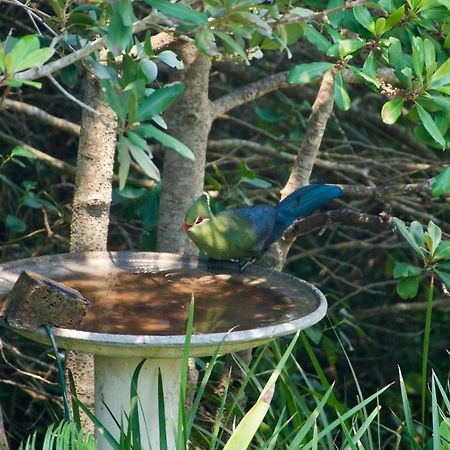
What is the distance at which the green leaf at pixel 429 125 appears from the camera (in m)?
2.27

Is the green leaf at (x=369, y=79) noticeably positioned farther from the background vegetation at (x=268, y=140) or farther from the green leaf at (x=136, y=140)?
the green leaf at (x=136, y=140)

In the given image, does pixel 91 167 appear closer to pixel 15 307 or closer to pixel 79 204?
pixel 79 204

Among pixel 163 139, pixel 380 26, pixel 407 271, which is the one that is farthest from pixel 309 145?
pixel 163 139

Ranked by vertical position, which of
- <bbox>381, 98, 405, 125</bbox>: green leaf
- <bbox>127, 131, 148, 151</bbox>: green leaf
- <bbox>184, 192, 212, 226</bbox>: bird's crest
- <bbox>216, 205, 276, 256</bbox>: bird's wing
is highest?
<bbox>381, 98, 405, 125</bbox>: green leaf

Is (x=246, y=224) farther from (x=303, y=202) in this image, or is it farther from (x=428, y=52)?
(x=428, y=52)

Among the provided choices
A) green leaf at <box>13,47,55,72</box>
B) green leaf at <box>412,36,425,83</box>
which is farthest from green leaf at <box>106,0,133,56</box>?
green leaf at <box>412,36,425,83</box>

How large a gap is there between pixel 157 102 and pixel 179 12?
18 cm

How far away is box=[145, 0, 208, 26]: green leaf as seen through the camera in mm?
1705

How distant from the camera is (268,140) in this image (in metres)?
4.43

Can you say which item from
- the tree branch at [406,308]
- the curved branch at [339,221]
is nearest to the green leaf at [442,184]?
the curved branch at [339,221]

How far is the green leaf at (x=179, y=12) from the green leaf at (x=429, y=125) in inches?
30.1

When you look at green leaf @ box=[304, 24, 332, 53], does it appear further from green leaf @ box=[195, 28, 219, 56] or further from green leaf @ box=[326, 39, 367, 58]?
green leaf @ box=[195, 28, 219, 56]

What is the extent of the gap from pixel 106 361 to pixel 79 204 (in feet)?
2.09

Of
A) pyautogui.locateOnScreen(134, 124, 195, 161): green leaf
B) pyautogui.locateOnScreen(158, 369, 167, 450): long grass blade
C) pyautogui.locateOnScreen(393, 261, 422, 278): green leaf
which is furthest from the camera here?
pyautogui.locateOnScreen(393, 261, 422, 278): green leaf
